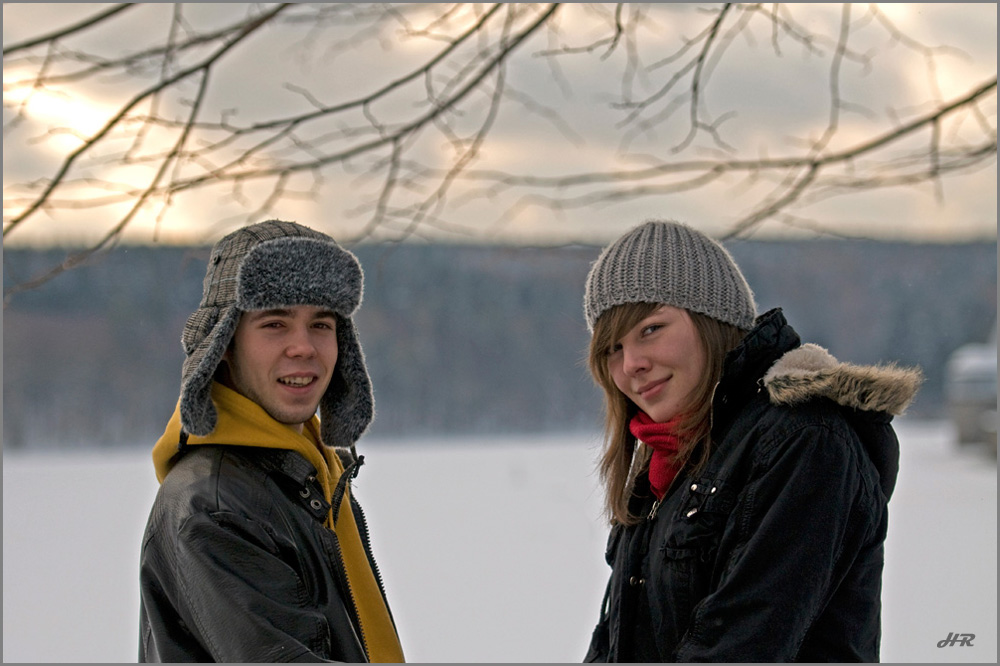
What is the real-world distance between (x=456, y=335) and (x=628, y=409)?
17.2 ft

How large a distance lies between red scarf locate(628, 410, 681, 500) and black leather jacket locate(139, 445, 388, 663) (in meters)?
0.69

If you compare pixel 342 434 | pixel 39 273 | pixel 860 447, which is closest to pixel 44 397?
pixel 39 273

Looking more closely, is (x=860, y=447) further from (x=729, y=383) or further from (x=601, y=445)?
(x=601, y=445)

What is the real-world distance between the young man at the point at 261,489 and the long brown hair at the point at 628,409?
1.82 feet

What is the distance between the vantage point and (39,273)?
2.87 metres

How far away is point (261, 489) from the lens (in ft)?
5.81

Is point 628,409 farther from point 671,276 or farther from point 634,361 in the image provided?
point 671,276

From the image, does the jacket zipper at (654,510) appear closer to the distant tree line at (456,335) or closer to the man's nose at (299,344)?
the man's nose at (299,344)

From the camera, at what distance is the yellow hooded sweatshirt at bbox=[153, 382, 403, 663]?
1.83m

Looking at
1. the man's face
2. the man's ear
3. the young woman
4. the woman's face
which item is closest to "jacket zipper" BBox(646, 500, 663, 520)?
the young woman

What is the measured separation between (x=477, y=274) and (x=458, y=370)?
1.08 meters

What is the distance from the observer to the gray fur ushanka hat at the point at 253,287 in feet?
5.96
